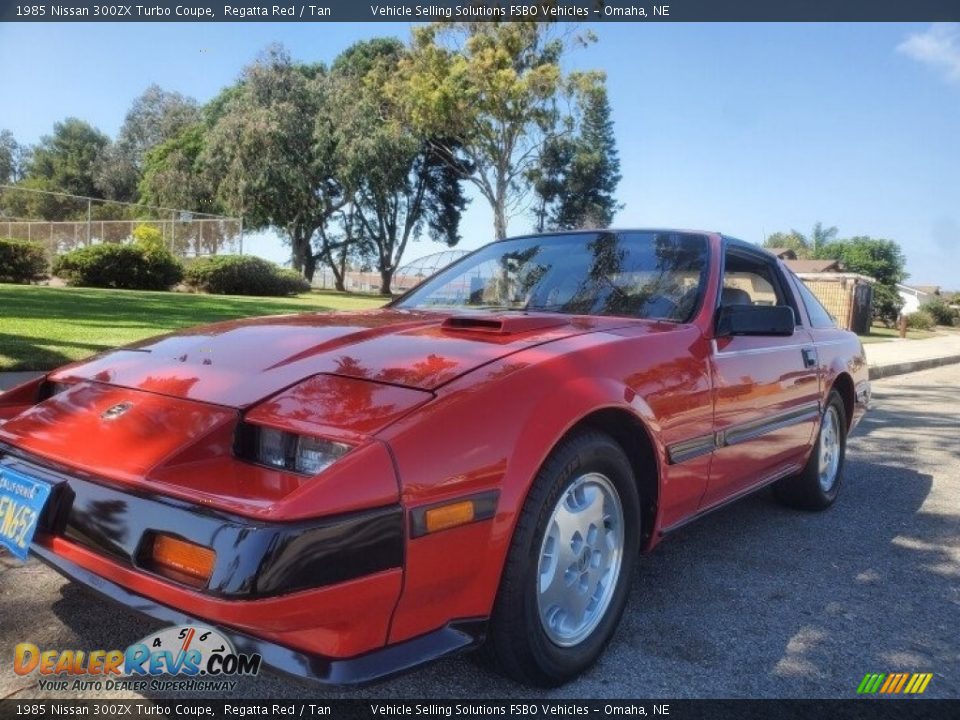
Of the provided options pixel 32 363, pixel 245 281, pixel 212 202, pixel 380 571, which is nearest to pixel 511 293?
pixel 380 571

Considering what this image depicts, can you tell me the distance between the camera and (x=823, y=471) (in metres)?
4.20

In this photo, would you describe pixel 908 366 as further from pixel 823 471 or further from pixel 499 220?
pixel 499 220

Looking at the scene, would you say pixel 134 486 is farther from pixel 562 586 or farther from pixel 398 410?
pixel 562 586

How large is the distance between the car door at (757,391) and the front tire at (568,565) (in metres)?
0.70

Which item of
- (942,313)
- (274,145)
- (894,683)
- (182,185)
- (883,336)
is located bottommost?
(894,683)

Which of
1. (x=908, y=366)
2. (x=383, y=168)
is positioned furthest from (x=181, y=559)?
(x=383, y=168)

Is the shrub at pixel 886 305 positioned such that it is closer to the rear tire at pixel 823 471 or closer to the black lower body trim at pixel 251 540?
the rear tire at pixel 823 471

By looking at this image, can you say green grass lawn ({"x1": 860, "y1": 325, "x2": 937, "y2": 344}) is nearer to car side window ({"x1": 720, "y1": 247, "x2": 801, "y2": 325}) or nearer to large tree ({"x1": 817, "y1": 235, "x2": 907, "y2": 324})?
car side window ({"x1": 720, "y1": 247, "x2": 801, "y2": 325})

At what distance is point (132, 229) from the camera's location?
23.9 meters

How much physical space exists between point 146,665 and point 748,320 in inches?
94.9

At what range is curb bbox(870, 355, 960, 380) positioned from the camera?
1288 centimetres

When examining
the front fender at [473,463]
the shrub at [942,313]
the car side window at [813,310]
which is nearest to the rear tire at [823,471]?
the car side window at [813,310]

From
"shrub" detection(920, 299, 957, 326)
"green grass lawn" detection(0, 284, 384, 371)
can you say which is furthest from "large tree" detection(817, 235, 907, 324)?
"green grass lawn" detection(0, 284, 384, 371)

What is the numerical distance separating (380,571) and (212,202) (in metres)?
43.1
